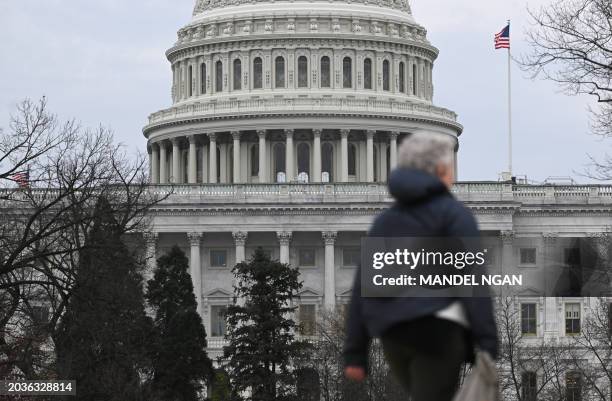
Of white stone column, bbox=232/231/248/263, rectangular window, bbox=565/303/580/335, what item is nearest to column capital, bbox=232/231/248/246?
white stone column, bbox=232/231/248/263

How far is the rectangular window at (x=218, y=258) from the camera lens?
147875 millimetres

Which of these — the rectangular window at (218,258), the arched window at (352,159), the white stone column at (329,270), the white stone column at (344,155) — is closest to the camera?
the white stone column at (329,270)

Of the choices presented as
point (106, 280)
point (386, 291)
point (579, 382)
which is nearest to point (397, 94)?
point (579, 382)

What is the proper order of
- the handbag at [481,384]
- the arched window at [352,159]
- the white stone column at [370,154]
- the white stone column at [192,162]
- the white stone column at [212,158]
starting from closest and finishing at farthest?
the handbag at [481,384] < the white stone column at [212,158] < the white stone column at [370,154] < the white stone column at [192,162] < the arched window at [352,159]

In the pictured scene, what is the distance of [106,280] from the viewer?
5569 centimetres

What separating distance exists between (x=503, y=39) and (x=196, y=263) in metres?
29.1

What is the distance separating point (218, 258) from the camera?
148 meters

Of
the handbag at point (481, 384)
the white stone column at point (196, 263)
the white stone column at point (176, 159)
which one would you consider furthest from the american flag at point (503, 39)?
the handbag at point (481, 384)

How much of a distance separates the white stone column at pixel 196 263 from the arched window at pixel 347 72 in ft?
121

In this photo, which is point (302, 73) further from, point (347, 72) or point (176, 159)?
point (176, 159)

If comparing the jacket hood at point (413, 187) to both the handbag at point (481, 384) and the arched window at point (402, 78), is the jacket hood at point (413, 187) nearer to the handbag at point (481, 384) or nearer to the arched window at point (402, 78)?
the handbag at point (481, 384)

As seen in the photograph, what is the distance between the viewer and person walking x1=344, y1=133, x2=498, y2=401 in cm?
1160

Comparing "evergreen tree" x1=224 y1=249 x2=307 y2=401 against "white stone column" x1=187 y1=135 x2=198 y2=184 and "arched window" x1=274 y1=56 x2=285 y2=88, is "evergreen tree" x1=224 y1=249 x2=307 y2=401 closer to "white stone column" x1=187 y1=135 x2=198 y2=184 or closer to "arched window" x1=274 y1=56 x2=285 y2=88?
"white stone column" x1=187 y1=135 x2=198 y2=184

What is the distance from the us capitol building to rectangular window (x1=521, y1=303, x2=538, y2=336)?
0.66 ft
